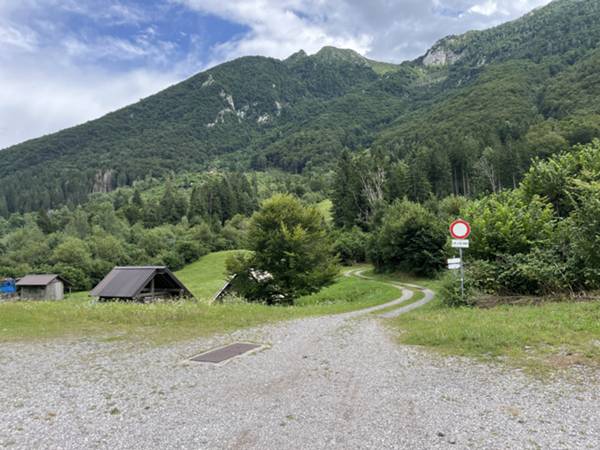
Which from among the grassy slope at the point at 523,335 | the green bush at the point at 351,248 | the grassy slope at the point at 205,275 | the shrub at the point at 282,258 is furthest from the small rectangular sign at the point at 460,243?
the green bush at the point at 351,248

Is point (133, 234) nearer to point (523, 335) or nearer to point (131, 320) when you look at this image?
point (131, 320)

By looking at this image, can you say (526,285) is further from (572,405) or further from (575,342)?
(572,405)

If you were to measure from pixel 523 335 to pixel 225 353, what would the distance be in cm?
737

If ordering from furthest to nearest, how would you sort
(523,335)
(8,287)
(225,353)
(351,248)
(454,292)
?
(351,248)
(8,287)
(454,292)
(225,353)
(523,335)

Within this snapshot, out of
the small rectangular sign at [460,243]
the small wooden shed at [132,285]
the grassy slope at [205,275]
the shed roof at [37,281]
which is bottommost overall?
the grassy slope at [205,275]

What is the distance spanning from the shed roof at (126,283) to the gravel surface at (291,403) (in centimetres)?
1829

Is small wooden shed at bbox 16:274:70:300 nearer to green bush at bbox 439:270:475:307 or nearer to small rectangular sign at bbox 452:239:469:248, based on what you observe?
green bush at bbox 439:270:475:307

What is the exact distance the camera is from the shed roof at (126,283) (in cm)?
2831

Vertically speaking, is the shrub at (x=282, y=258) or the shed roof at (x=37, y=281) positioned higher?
the shrub at (x=282, y=258)

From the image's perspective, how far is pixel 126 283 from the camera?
29.2m

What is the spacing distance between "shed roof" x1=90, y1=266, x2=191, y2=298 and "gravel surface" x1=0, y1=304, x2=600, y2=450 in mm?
18285

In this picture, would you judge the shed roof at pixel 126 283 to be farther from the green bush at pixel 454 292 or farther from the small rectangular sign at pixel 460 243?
the small rectangular sign at pixel 460 243

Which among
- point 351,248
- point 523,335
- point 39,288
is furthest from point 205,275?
point 523,335

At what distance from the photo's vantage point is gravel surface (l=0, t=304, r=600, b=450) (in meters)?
5.38
